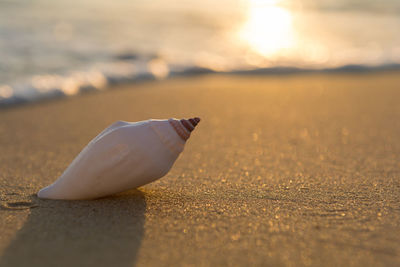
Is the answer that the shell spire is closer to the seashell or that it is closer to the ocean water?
the seashell

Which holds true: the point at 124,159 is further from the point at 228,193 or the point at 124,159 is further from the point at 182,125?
the point at 228,193

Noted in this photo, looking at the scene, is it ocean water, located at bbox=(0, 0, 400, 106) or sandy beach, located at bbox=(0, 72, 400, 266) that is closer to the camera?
sandy beach, located at bbox=(0, 72, 400, 266)

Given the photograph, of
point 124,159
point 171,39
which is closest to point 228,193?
point 124,159

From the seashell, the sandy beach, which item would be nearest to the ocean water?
the sandy beach

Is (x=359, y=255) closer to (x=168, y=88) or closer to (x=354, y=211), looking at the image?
(x=354, y=211)

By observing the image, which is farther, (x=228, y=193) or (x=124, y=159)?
(x=228, y=193)

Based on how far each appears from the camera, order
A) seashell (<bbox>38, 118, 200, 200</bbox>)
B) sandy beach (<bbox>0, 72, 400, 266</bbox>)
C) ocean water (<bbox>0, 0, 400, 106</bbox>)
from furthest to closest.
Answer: ocean water (<bbox>0, 0, 400, 106</bbox>)
seashell (<bbox>38, 118, 200, 200</bbox>)
sandy beach (<bbox>0, 72, 400, 266</bbox>)

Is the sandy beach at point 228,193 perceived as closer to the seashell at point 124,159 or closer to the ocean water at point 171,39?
the seashell at point 124,159
